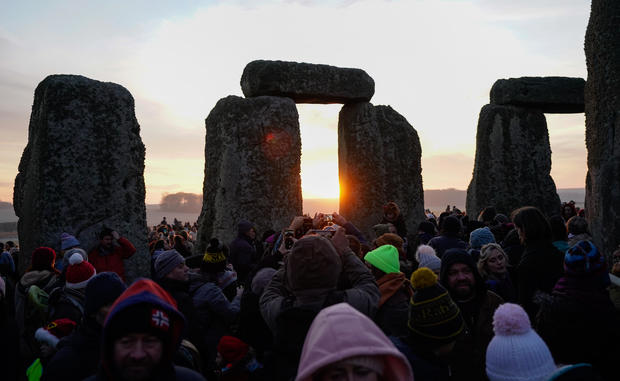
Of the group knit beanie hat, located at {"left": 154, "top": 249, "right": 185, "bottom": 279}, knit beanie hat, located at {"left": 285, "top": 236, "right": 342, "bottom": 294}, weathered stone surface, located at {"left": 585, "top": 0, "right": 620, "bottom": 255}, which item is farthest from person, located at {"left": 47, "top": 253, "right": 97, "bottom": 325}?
weathered stone surface, located at {"left": 585, "top": 0, "right": 620, "bottom": 255}

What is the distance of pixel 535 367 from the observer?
1683mm

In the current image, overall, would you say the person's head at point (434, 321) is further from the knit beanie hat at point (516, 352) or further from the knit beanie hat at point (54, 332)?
the knit beanie hat at point (54, 332)

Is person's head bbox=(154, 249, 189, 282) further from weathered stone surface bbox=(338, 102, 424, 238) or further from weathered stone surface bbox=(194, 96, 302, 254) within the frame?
weathered stone surface bbox=(338, 102, 424, 238)

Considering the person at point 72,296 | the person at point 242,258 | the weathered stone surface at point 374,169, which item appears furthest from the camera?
the weathered stone surface at point 374,169

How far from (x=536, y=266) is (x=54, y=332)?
2.62 meters

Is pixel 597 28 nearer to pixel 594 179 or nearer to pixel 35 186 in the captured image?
pixel 594 179

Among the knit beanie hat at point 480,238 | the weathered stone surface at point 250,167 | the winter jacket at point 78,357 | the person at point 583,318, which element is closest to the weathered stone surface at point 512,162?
the weathered stone surface at point 250,167

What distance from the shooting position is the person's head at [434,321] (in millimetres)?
1909

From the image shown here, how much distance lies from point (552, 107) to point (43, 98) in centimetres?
944

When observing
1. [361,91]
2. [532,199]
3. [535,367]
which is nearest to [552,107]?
[532,199]

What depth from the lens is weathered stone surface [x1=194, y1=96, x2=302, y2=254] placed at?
8.02 m

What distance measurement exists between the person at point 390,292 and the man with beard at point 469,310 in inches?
9.9

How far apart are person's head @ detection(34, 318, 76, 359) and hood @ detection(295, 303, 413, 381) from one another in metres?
1.42

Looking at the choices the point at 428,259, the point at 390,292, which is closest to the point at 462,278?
the point at 390,292
